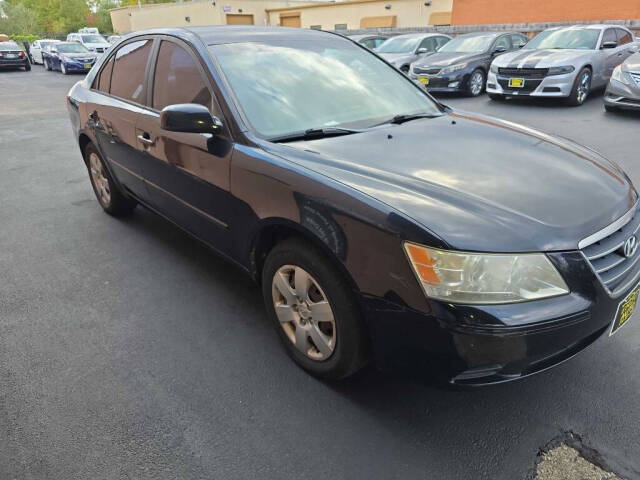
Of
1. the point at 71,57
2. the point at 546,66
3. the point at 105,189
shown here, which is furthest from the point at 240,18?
the point at 105,189

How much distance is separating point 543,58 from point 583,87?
979 millimetres

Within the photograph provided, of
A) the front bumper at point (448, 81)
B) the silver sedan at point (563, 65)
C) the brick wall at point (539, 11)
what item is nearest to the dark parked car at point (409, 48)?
the front bumper at point (448, 81)

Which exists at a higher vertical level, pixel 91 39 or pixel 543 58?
pixel 543 58

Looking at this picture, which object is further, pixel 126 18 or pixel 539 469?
pixel 126 18

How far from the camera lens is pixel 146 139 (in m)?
3.35

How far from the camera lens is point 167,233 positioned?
14.2 feet

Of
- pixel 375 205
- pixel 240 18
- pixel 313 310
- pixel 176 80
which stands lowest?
pixel 313 310

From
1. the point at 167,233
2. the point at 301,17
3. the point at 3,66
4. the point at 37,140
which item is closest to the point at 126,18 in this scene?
the point at 301,17

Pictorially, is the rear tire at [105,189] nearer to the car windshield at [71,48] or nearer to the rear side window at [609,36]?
the rear side window at [609,36]

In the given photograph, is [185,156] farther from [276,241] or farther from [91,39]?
[91,39]

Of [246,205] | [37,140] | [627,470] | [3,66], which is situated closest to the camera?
[627,470]

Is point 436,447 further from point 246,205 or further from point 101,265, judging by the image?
point 101,265

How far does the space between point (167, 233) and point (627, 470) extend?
3.65m

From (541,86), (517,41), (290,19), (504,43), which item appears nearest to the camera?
(541,86)
